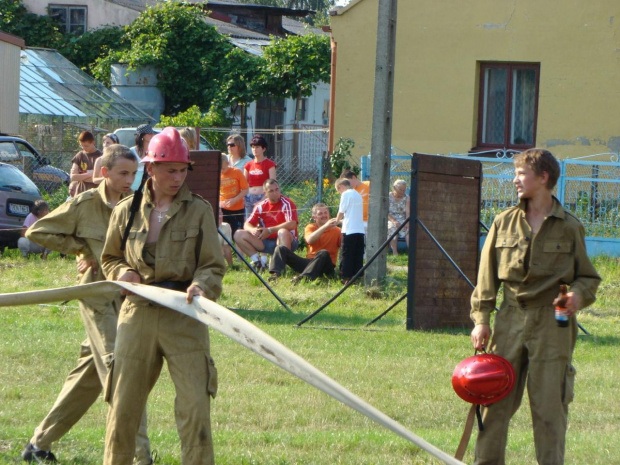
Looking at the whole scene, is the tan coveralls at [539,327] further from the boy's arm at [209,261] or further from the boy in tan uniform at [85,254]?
the boy in tan uniform at [85,254]

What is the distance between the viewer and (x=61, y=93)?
30.9m

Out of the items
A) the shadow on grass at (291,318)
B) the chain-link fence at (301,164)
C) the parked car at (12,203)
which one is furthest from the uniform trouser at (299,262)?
the parked car at (12,203)

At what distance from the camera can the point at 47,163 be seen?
2194 cm

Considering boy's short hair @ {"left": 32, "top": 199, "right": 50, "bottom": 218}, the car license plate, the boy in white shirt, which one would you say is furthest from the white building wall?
the boy in white shirt

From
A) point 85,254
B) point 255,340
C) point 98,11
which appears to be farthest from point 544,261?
point 98,11

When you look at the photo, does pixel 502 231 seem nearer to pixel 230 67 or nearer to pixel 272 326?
pixel 272 326

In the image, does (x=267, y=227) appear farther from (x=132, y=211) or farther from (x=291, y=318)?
(x=132, y=211)

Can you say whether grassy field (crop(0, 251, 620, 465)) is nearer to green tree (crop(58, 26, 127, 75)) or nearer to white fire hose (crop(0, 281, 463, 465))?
white fire hose (crop(0, 281, 463, 465))

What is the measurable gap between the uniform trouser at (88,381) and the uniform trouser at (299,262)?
8154 mm

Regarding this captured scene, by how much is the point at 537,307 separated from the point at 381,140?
7.99m

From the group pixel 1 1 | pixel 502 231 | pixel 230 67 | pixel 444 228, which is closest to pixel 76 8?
pixel 1 1

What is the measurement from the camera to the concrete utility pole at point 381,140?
13094mm

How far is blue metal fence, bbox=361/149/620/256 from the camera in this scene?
17062mm

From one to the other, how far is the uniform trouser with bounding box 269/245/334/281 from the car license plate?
495cm
